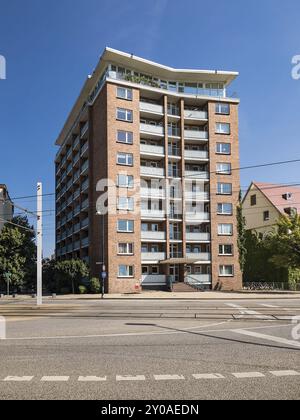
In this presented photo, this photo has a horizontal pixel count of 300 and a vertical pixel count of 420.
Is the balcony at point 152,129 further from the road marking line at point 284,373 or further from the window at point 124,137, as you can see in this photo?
the road marking line at point 284,373

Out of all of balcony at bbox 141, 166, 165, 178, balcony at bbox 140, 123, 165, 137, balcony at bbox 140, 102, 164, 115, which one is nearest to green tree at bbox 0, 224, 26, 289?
balcony at bbox 141, 166, 165, 178

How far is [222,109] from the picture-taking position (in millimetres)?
54125

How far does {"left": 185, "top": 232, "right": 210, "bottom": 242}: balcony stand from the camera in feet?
168

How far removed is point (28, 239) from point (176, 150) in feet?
68.4

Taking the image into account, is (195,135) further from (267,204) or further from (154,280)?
(267,204)

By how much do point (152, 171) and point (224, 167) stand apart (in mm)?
8741

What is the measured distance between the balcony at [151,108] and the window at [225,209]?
12.5 metres

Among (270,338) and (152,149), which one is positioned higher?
(152,149)

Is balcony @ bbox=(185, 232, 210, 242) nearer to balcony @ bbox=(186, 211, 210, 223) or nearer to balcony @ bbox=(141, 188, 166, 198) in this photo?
balcony @ bbox=(186, 211, 210, 223)

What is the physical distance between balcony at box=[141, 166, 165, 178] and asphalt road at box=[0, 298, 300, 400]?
3500cm

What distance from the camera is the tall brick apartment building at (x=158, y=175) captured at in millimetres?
47531

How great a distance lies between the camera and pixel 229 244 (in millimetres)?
51906

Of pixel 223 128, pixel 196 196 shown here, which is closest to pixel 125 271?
pixel 196 196
